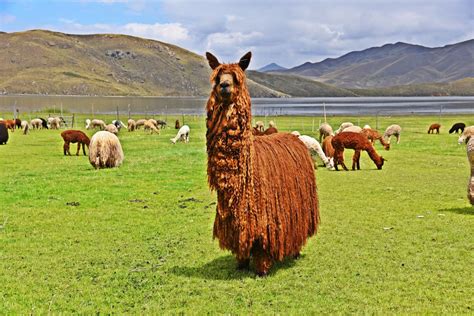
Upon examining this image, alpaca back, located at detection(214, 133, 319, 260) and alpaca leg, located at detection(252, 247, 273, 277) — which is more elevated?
alpaca back, located at detection(214, 133, 319, 260)

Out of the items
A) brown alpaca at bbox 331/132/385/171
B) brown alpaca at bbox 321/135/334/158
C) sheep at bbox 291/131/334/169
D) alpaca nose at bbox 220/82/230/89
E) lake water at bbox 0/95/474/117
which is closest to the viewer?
alpaca nose at bbox 220/82/230/89

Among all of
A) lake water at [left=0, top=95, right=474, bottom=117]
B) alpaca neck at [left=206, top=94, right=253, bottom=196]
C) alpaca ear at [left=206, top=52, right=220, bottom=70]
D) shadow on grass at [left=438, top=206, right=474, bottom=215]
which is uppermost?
lake water at [left=0, top=95, right=474, bottom=117]

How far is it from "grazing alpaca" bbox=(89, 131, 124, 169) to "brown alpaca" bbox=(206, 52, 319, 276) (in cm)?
1329

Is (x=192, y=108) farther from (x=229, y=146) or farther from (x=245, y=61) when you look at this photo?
(x=229, y=146)

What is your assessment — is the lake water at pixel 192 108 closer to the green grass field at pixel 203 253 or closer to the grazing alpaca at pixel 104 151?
the grazing alpaca at pixel 104 151

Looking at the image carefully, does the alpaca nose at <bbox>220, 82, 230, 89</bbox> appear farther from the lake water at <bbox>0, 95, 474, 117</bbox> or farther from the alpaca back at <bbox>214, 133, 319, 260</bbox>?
the lake water at <bbox>0, 95, 474, 117</bbox>

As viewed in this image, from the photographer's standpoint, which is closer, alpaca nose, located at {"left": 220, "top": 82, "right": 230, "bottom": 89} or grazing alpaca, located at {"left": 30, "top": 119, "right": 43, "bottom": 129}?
alpaca nose, located at {"left": 220, "top": 82, "right": 230, "bottom": 89}

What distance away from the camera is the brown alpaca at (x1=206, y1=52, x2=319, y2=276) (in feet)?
22.5

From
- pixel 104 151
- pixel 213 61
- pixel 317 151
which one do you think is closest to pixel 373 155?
pixel 317 151

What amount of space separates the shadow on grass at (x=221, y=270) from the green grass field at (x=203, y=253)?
0.03 meters

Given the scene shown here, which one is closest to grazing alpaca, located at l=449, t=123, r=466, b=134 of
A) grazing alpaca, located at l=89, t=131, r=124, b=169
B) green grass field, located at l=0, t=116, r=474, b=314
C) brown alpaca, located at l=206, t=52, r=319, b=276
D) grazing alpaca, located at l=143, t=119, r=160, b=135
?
grazing alpaca, located at l=143, t=119, r=160, b=135

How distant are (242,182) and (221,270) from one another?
142cm

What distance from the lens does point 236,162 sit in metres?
6.94

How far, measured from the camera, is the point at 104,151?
19.7 meters
